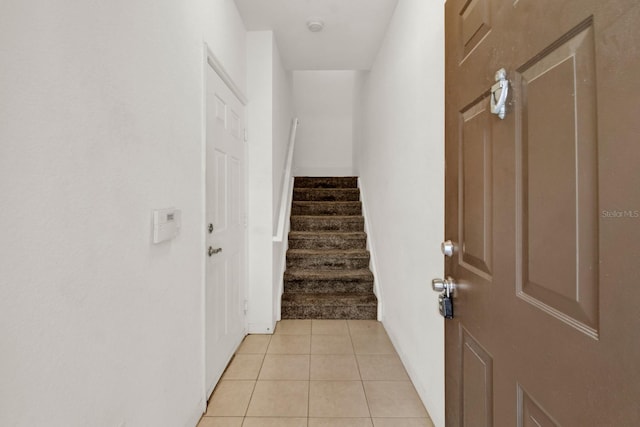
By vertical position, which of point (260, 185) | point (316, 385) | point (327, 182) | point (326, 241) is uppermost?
point (327, 182)

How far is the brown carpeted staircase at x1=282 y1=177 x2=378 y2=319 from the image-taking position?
9.90 feet

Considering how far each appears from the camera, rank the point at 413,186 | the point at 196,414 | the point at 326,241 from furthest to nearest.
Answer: the point at 326,241
the point at 413,186
the point at 196,414

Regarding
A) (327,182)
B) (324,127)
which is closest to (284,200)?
(327,182)

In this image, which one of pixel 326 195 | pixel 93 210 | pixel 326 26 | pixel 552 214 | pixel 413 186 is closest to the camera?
pixel 552 214

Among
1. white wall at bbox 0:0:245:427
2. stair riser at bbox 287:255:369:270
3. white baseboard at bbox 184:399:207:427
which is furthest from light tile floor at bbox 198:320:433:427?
stair riser at bbox 287:255:369:270

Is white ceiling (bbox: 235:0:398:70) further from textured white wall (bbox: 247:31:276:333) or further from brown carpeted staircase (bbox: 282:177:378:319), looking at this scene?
brown carpeted staircase (bbox: 282:177:378:319)

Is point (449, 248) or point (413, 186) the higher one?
point (413, 186)

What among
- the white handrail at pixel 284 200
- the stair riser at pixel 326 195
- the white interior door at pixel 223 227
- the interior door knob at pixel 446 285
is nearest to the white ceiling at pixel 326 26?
the white interior door at pixel 223 227

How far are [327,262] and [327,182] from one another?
1634 millimetres

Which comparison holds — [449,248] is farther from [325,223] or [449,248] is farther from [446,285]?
[325,223]

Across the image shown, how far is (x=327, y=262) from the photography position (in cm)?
341

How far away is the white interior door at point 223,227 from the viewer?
6.03 feet

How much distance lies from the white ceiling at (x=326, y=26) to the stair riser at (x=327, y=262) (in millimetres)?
2094

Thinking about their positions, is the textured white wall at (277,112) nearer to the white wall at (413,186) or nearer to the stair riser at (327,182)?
the white wall at (413,186)
